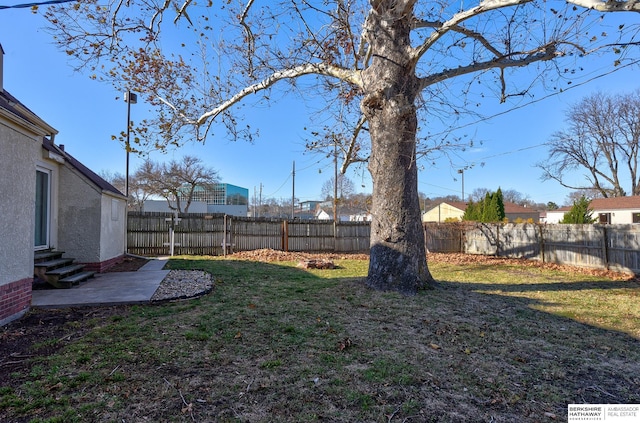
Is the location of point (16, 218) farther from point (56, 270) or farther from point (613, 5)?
point (613, 5)

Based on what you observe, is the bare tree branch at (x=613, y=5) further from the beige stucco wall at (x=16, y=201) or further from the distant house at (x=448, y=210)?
the distant house at (x=448, y=210)

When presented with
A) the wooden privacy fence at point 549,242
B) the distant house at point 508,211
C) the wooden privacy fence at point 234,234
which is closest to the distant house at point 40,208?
the wooden privacy fence at point 234,234

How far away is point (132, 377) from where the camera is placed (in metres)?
2.70

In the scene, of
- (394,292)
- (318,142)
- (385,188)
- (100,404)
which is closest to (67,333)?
(100,404)

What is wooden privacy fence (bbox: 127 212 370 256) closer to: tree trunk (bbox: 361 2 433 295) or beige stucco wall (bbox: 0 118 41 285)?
beige stucco wall (bbox: 0 118 41 285)

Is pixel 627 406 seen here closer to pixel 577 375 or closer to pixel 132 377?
pixel 577 375

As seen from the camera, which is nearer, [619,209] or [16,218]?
[16,218]

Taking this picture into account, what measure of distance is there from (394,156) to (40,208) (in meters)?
7.25

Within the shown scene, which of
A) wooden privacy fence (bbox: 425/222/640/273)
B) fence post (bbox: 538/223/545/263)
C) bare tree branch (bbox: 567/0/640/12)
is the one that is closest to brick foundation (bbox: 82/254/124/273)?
bare tree branch (bbox: 567/0/640/12)

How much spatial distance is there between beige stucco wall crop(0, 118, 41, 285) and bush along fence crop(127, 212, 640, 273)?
8.96 meters

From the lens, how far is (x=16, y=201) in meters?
4.41

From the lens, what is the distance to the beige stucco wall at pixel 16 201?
4148mm

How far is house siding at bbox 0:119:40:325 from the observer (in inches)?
163

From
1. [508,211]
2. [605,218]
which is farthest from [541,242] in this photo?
[508,211]
